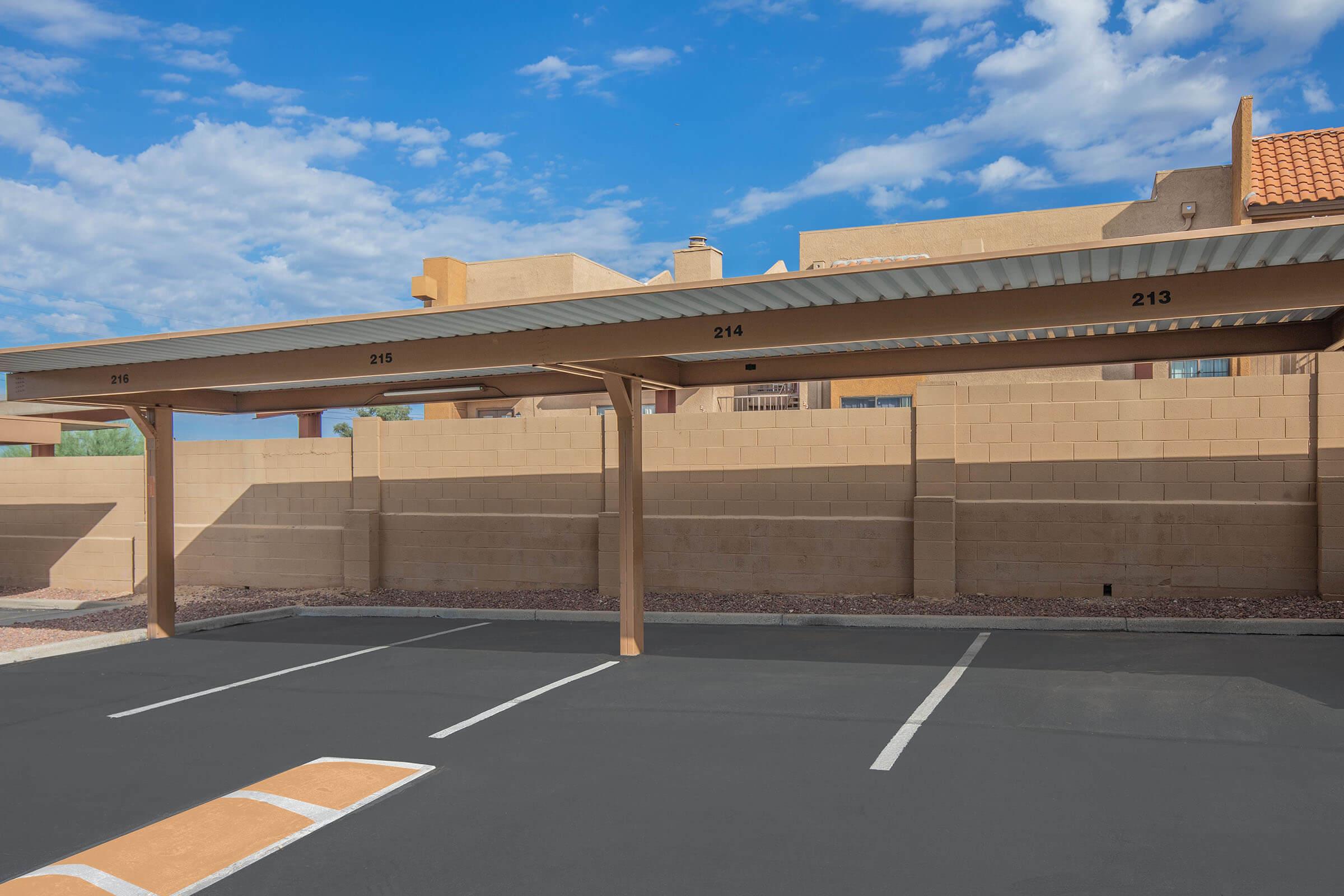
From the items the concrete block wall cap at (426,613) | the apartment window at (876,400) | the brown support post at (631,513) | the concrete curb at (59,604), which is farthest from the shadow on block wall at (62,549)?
the apartment window at (876,400)

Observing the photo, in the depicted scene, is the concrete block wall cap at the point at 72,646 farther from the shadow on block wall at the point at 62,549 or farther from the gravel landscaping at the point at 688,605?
the shadow on block wall at the point at 62,549

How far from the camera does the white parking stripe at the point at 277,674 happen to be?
28.0 feet

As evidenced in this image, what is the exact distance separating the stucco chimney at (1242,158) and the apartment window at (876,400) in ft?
22.6

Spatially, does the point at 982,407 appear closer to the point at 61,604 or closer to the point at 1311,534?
the point at 1311,534

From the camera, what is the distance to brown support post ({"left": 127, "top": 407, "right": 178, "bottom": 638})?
12719mm

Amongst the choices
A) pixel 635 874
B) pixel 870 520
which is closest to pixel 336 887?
A: pixel 635 874

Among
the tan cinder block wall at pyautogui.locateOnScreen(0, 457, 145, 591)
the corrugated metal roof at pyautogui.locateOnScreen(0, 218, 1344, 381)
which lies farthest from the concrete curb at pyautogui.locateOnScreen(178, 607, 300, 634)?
the tan cinder block wall at pyautogui.locateOnScreen(0, 457, 145, 591)

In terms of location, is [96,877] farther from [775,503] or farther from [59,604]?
[59,604]

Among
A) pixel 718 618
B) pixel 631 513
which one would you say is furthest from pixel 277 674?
pixel 718 618

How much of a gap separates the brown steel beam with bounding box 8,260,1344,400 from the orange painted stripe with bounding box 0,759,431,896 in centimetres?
431

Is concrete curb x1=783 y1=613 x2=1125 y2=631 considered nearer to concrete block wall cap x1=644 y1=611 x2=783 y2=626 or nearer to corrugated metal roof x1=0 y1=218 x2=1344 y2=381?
concrete block wall cap x1=644 y1=611 x2=783 y2=626

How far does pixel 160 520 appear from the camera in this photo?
1287 cm

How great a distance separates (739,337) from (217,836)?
5.46 metres

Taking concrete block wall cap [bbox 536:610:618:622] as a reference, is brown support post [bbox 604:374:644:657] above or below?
above
